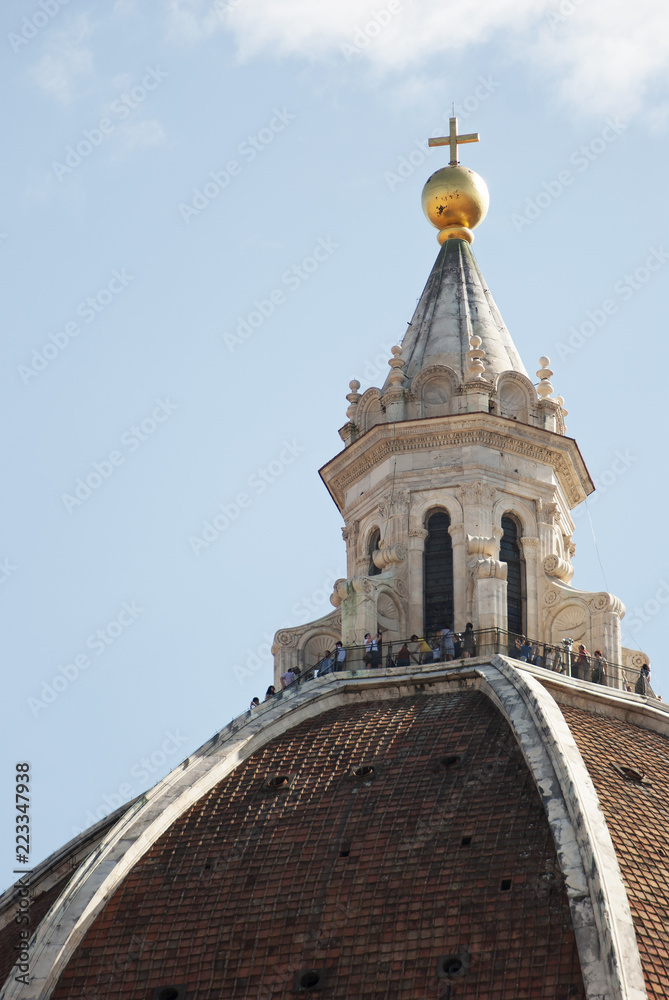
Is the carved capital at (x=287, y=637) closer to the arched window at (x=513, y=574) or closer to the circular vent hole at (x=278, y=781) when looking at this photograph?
the arched window at (x=513, y=574)

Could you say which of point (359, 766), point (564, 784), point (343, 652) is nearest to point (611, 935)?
point (564, 784)

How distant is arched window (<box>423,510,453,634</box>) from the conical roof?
3.79 metres

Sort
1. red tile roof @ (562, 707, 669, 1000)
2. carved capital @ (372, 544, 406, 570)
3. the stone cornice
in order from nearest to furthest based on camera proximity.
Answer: red tile roof @ (562, 707, 669, 1000)
carved capital @ (372, 544, 406, 570)
the stone cornice

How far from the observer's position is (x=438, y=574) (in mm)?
56625

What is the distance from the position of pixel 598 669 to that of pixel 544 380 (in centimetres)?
801

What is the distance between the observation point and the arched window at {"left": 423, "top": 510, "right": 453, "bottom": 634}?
5597cm

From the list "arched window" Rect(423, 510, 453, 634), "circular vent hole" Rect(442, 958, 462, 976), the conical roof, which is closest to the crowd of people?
"arched window" Rect(423, 510, 453, 634)

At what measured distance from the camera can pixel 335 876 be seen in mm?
46312

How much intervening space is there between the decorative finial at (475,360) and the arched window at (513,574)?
10.6 feet

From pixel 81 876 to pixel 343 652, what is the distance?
348 inches

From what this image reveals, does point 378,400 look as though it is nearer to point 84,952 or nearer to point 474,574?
point 474,574

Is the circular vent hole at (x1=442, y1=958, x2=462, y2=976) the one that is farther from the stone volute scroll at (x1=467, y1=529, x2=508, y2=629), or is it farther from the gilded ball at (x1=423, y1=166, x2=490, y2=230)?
the gilded ball at (x1=423, y1=166, x2=490, y2=230)

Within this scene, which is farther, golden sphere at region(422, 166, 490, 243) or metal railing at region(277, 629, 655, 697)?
golden sphere at region(422, 166, 490, 243)

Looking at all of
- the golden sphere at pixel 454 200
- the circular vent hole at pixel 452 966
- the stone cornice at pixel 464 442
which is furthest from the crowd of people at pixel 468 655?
the golden sphere at pixel 454 200
